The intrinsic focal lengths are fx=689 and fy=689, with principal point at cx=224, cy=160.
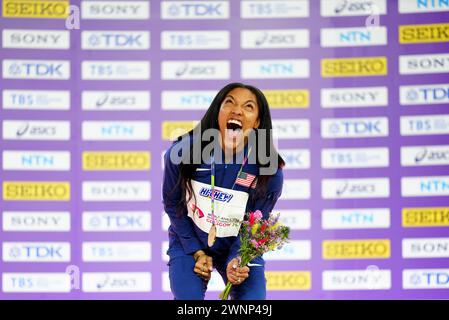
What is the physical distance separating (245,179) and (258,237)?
1.05ft

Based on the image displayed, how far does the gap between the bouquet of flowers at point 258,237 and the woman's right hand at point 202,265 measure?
19cm

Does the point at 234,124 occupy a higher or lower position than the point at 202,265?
higher

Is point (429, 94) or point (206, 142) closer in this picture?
point (206, 142)

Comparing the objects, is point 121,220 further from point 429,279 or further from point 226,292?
point 429,279

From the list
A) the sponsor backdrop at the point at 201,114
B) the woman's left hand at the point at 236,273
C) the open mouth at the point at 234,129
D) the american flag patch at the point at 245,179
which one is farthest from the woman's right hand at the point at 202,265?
the sponsor backdrop at the point at 201,114

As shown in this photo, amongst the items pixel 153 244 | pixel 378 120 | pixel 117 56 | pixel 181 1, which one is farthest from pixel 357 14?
pixel 153 244

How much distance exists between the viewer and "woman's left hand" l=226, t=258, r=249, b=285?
10.4ft

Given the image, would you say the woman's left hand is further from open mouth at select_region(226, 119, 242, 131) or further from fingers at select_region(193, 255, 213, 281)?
open mouth at select_region(226, 119, 242, 131)

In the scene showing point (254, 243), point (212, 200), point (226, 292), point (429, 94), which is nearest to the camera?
point (254, 243)

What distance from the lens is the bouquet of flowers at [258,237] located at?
312 centimetres

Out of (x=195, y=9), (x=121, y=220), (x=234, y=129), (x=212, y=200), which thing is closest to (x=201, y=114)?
(x=195, y=9)

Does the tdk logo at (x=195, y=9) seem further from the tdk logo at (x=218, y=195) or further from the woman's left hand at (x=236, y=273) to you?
the woman's left hand at (x=236, y=273)

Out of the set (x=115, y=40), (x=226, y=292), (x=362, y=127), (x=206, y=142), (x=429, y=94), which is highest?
(x=115, y=40)

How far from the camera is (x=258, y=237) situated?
123 inches
